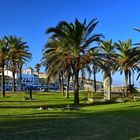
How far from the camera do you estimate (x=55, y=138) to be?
14836mm

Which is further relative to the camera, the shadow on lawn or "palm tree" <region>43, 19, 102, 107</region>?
"palm tree" <region>43, 19, 102, 107</region>

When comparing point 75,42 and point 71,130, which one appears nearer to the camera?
Result: point 71,130

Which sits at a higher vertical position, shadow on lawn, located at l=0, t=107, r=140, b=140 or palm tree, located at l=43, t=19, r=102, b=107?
palm tree, located at l=43, t=19, r=102, b=107

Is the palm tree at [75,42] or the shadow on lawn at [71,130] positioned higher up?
the palm tree at [75,42]

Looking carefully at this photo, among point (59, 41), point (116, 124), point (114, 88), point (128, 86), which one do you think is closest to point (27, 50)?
point (114, 88)

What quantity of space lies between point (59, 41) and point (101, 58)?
14.7ft

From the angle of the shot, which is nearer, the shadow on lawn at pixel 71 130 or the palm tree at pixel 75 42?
the shadow on lawn at pixel 71 130

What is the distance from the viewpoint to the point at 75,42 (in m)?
39.1

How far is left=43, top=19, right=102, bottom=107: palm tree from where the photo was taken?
38844 mm

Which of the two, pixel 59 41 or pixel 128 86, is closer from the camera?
pixel 59 41

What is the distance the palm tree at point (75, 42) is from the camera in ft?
127

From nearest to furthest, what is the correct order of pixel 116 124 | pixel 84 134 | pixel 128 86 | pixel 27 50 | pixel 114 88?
pixel 84 134
pixel 116 124
pixel 128 86
pixel 114 88
pixel 27 50

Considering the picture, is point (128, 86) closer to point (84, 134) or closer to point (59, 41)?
point (59, 41)

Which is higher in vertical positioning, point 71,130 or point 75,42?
point 75,42
